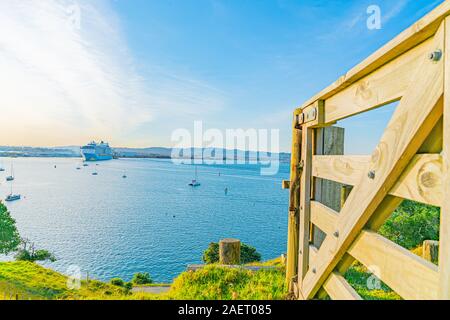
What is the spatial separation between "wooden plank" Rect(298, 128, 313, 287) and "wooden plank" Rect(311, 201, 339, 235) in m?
0.10

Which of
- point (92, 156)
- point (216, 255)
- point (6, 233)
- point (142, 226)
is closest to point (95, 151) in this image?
point (92, 156)

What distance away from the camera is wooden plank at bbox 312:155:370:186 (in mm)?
1422

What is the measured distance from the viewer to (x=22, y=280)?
5.04 m

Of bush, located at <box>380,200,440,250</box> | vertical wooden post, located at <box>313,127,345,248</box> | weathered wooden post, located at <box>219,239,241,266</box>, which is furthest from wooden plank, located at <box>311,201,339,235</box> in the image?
bush, located at <box>380,200,440,250</box>

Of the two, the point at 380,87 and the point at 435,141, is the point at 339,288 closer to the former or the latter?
the point at 435,141

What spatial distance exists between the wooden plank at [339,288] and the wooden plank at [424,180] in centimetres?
78

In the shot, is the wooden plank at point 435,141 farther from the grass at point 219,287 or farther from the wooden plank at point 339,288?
the grass at point 219,287

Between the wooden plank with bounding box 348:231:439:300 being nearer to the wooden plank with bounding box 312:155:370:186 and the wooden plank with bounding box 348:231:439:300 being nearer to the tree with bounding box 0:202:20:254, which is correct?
the wooden plank with bounding box 312:155:370:186

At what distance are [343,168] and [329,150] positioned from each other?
616 mm

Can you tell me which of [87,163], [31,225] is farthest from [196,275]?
[87,163]

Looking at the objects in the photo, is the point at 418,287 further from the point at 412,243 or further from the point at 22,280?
the point at 412,243

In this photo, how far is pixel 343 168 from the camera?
1.63 meters
